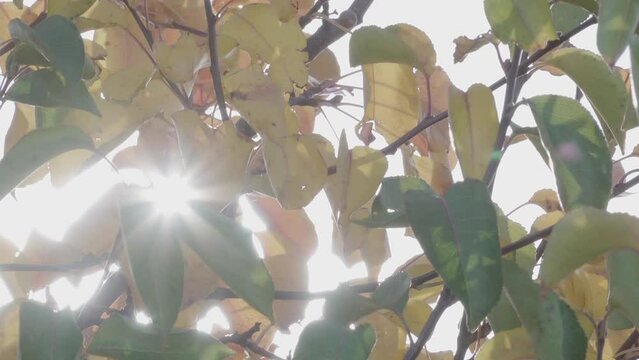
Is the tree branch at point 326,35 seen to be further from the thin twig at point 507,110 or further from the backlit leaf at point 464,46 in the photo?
the thin twig at point 507,110

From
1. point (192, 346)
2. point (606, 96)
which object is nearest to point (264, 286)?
point (192, 346)

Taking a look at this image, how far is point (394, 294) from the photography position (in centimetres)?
70

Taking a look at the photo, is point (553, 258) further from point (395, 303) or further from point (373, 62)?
point (373, 62)

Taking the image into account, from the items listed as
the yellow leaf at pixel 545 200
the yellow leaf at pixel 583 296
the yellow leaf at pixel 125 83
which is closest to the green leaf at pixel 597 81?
the yellow leaf at pixel 583 296

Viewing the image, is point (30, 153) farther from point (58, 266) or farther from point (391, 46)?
point (391, 46)

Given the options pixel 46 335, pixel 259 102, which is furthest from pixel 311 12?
pixel 46 335

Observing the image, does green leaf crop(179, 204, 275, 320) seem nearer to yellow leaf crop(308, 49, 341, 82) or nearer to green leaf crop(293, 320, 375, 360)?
green leaf crop(293, 320, 375, 360)

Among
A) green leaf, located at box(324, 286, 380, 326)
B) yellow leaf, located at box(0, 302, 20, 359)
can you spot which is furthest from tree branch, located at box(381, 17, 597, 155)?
yellow leaf, located at box(0, 302, 20, 359)

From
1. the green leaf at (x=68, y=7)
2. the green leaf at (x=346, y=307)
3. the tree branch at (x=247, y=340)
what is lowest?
the green leaf at (x=346, y=307)

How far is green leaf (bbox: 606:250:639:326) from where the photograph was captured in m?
0.70

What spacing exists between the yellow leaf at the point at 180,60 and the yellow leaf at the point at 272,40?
6 centimetres

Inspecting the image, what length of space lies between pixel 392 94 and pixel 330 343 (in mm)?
311

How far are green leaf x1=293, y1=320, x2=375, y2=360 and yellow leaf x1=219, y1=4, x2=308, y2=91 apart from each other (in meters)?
0.24

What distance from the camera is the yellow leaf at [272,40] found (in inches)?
32.7
